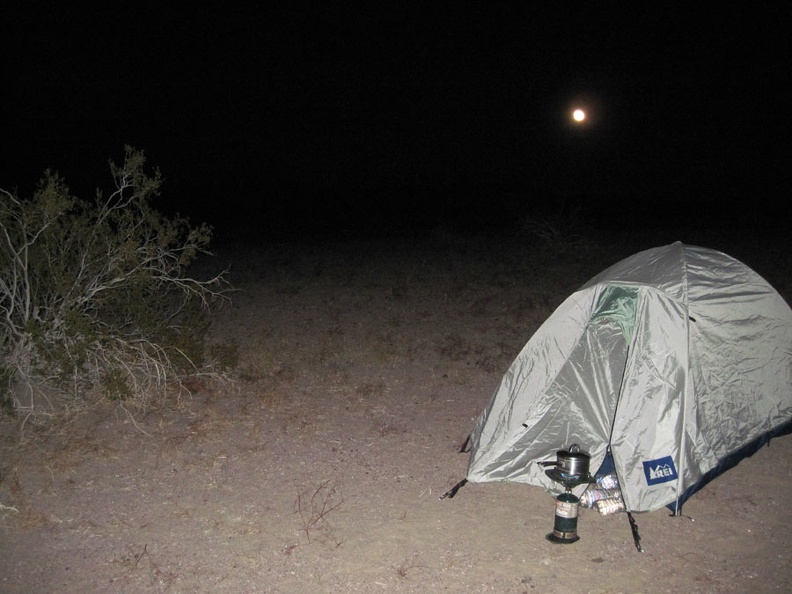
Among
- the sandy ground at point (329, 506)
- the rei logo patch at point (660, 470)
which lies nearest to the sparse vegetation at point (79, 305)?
the sandy ground at point (329, 506)

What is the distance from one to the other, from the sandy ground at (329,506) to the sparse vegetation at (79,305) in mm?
384

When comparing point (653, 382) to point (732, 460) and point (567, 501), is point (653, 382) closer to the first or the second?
point (732, 460)

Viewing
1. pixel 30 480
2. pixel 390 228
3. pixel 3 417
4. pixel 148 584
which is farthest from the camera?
pixel 390 228

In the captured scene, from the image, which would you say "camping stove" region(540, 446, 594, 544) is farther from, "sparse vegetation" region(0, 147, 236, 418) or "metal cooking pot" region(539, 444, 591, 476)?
"sparse vegetation" region(0, 147, 236, 418)

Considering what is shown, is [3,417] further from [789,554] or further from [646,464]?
[789,554]

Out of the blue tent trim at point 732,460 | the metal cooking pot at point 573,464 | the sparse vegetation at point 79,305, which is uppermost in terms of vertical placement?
the sparse vegetation at point 79,305

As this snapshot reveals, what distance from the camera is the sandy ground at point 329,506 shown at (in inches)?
154

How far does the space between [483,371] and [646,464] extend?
143 inches

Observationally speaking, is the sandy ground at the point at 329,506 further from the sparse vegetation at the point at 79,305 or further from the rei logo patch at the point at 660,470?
the sparse vegetation at the point at 79,305

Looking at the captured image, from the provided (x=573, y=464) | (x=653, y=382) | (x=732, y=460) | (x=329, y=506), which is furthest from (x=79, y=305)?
(x=732, y=460)

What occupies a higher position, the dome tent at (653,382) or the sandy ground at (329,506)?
the dome tent at (653,382)

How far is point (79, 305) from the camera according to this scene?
21.5 ft

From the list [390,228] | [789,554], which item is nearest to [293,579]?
[789,554]

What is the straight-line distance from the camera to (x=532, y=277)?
14242mm
